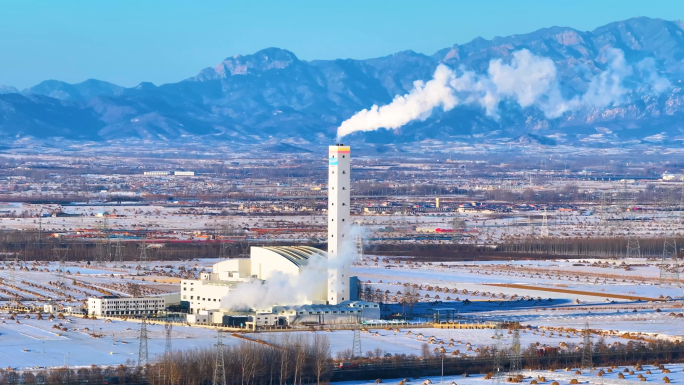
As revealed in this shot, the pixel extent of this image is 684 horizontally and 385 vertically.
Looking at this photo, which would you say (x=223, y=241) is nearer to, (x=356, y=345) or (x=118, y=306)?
(x=118, y=306)

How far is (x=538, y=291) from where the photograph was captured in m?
46.9

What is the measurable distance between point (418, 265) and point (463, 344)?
22.1 metres

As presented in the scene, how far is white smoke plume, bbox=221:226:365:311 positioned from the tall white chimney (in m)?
0.05

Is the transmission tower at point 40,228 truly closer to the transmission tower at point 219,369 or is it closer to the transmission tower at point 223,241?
the transmission tower at point 223,241

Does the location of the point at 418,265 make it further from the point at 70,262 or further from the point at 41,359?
the point at 41,359

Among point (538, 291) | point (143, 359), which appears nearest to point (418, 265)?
point (538, 291)

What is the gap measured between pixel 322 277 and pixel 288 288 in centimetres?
101

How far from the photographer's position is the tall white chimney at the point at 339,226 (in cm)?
4044

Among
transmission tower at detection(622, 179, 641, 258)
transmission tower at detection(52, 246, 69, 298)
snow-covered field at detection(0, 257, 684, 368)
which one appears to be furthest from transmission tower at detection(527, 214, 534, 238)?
transmission tower at detection(52, 246, 69, 298)

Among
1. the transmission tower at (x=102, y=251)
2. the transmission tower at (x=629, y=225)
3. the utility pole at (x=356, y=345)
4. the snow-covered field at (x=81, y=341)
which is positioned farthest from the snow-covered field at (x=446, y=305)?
the transmission tower at (x=629, y=225)

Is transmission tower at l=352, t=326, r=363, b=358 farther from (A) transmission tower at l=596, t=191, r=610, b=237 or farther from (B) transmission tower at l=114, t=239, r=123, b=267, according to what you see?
(A) transmission tower at l=596, t=191, r=610, b=237

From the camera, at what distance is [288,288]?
40.3 meters

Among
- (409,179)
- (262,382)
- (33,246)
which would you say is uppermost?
(409,179)

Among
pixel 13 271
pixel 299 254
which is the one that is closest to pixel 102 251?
pixel 13 271
